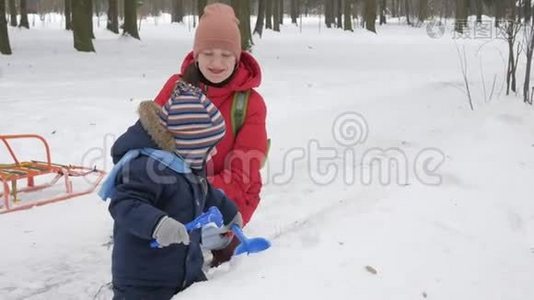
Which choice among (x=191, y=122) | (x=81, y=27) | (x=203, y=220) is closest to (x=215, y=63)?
(x=191, y=122)

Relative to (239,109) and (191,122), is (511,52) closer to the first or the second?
(239,109)

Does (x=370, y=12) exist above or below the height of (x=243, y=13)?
above

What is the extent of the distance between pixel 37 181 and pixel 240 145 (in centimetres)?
392

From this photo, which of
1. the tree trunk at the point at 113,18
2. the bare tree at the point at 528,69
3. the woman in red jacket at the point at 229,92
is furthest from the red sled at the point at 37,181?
the tree trunk at the point at 113,18

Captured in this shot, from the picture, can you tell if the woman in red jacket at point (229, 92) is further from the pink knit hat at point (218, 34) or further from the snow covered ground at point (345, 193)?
the snow covered ground at point (345, 193)

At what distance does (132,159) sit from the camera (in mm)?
2447

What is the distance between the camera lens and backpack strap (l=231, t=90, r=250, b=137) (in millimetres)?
3260

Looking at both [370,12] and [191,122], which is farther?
[370,12]

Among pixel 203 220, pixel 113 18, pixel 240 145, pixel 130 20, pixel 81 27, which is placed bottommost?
pixel 203 220

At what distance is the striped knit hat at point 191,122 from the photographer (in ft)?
8.05

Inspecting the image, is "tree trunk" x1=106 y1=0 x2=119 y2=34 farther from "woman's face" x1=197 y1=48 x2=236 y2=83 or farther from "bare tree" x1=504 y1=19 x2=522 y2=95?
"woman's face" x1=197 y1=48 x2=236 y2=83

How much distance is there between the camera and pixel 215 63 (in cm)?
310

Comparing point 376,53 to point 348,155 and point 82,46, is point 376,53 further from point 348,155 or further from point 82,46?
point 348,155

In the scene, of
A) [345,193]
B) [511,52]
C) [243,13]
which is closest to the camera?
[345,193]
